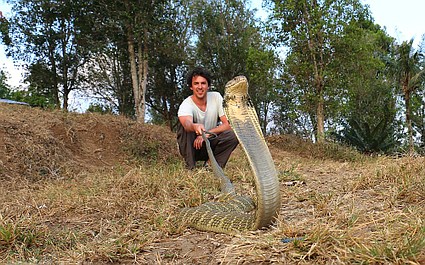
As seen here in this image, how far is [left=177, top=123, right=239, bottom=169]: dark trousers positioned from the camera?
504 centimetres

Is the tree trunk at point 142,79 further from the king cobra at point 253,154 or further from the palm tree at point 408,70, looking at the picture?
the palm tree at point 408,70

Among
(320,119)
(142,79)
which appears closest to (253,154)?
(142,79)

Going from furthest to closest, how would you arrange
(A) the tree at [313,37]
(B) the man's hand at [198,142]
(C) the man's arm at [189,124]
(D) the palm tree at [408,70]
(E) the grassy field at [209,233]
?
(D) the palm tree at [408,70] → (A) the tree at [313,37] → (B) the man's hand at [198,142] → (C) the man's arm at [189,124] → (E) the grassy field at [209,233]

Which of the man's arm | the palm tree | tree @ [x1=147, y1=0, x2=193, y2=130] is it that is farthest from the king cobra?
the palm tree

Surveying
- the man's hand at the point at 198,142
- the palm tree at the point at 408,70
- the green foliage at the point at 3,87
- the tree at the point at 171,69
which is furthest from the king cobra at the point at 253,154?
the green foliage at the point at 3,87

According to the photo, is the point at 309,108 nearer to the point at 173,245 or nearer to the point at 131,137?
the point at 131,137

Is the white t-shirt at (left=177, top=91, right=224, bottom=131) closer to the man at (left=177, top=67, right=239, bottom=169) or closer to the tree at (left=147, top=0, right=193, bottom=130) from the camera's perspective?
the man at (left=177, top=67, right=239, bottom=169)

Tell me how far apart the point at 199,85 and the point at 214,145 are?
2.50 feet

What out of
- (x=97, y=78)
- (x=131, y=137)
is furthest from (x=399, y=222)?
(x=97, y=78)

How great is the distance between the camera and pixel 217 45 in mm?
19109

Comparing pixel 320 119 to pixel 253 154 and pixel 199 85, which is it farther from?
pixel 253 154

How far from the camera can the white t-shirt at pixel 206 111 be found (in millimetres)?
4905

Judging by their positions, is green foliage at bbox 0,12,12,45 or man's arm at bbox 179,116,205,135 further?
green foliage at bbox 0,12,12,45

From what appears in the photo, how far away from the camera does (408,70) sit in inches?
904
